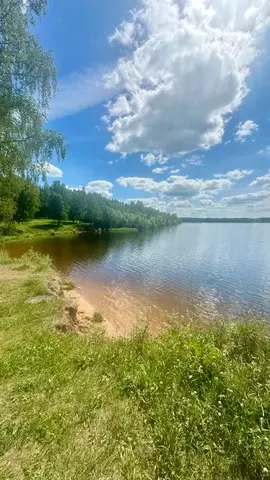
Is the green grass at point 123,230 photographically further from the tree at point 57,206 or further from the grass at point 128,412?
the grass at point 128,412

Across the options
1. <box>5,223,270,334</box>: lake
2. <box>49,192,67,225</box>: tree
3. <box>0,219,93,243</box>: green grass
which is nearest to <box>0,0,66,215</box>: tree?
<box>5,223,270,334</box>: lake

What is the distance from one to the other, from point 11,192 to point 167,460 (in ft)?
28.3

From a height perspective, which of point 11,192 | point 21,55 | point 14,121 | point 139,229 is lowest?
point 139,229

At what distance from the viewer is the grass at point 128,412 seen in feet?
9.20

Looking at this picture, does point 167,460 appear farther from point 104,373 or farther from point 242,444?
point 104,373

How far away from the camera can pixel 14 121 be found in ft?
22.4

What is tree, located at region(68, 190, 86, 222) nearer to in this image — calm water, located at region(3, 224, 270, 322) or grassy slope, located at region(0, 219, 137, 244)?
grassy slope, located at region(0, 219, 137, 244)

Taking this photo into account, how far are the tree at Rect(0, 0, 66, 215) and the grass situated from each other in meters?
5.60

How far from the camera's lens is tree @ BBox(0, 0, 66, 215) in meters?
6.13

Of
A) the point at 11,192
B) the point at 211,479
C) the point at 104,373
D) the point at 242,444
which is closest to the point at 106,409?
the point at 104,373

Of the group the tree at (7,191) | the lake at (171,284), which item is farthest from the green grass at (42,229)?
the tree at (7,191)

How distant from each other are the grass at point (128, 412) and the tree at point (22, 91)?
5.60m

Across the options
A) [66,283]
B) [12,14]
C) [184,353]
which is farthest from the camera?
[66,283]

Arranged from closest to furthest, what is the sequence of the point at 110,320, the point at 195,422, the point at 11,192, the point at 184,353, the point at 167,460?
1. the point at 167,460
2. the point at 195,422
3. the point at 184,353
4. the point at 11,192
5. the point at 110,320
